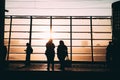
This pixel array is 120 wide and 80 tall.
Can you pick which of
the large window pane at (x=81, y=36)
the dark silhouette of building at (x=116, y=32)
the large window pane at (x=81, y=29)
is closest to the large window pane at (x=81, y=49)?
the large window pane at (x=81, y=36)

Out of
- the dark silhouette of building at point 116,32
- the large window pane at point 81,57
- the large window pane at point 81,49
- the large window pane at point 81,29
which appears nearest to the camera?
the dark silhouette of building at point 116,32

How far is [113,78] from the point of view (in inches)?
392

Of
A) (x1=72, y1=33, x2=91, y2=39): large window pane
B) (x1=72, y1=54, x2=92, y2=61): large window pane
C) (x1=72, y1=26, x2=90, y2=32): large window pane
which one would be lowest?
(x1=72, y1=54, x2=92, y2=61): large window pane

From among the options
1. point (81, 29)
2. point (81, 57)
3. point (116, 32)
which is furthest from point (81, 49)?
point (116, 32)

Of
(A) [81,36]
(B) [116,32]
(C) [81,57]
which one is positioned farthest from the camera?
(A) [81,36]

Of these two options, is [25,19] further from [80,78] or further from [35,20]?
[80,78]

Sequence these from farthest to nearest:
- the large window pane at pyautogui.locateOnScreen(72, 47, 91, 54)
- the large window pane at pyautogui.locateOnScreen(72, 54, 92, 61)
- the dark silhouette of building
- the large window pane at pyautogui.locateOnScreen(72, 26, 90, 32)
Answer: the large window pane at pyautogui.locateOnScreen(72, 26, 90, 32) → the large window pane at pyautogui.locateOnScreen(72, 47, 91, 54) → the large window pane at pyautogui.locateOnScreen(72, 54, 92, 61) → the dark silhouette of building

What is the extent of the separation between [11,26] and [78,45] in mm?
5920

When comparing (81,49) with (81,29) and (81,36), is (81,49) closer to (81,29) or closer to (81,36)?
(81,36)

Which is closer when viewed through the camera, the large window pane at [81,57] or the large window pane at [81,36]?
the large window pane at [81,57]

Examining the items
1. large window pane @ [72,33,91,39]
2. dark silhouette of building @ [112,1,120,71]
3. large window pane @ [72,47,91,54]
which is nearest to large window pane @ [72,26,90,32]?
large window pane @ [72,33,91,39]

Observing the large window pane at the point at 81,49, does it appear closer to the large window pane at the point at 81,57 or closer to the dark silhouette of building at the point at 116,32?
the large window pane at the point at 81,57

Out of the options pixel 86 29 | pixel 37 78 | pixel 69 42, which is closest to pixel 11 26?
pixel 69 42

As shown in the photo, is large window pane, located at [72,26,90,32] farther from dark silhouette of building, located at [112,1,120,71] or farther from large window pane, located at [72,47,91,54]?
dark silhouette of building, located at [112,1,120,71]
